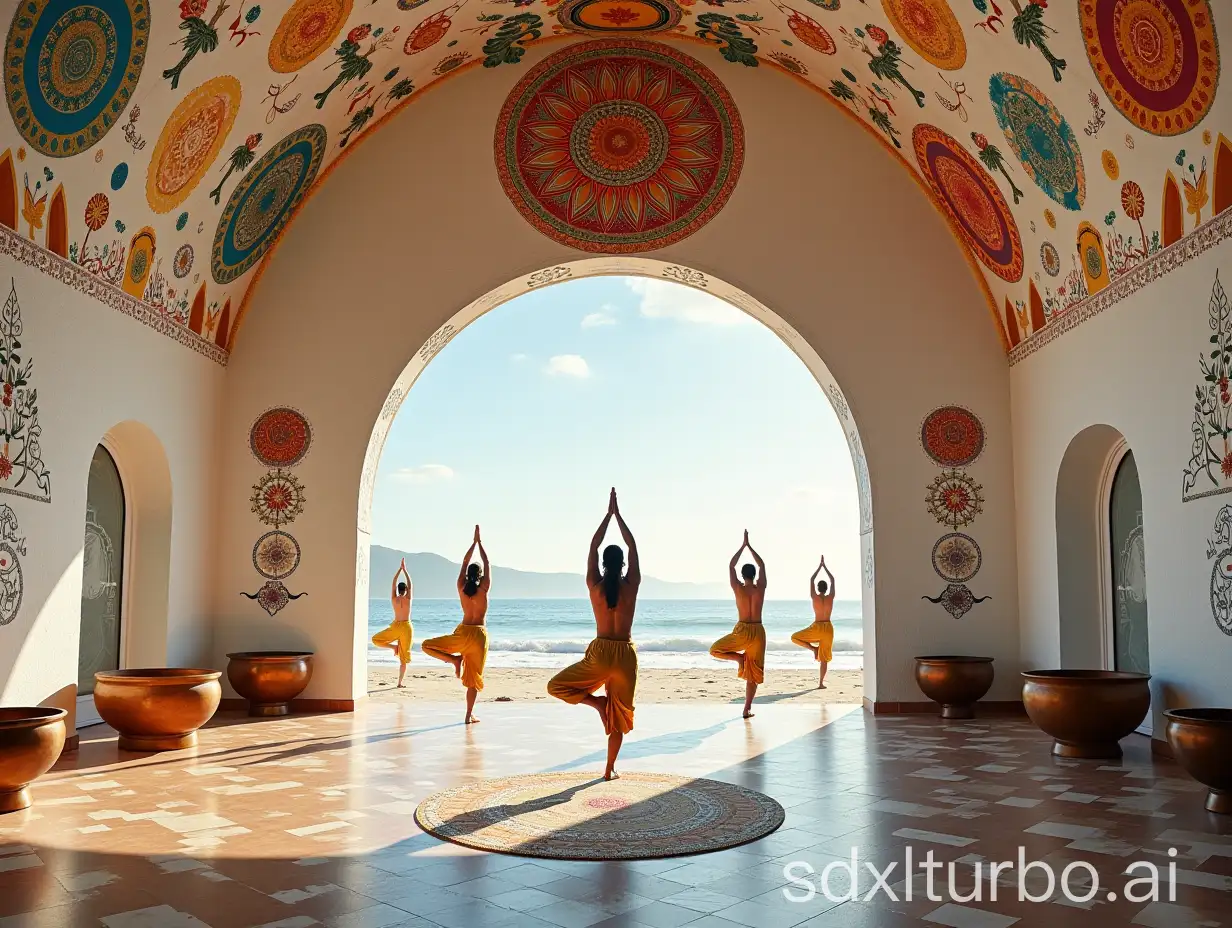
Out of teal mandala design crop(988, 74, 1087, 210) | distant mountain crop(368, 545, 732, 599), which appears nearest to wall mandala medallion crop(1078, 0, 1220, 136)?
teal mandala design crop(988, 74, 1087, 210)

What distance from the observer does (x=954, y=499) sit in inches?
377

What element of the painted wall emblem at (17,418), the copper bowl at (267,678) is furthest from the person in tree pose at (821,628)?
the painted wall emblem at (17,418)

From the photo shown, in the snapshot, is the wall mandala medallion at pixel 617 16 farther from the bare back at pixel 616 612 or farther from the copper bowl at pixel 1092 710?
the copper bowl at pixel 1092 710

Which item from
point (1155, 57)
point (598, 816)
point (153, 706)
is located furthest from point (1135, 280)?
point (153, 706)

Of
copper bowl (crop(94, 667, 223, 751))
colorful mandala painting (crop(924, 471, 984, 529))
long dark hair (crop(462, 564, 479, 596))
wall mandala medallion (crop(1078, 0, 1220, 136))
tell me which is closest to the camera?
wall mandala medallion (crop(1078, 0, 1220, 136))

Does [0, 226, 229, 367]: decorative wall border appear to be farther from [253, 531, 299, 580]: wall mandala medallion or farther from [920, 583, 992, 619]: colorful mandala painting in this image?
[920, 583, 992, 619]: colorful mandala painting

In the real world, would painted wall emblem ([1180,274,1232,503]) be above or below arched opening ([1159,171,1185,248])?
below

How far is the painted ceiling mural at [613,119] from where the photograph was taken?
6281 mm

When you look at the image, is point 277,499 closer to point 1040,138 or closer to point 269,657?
point 269,657

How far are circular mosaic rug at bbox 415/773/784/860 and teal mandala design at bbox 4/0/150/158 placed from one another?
15.5 feet

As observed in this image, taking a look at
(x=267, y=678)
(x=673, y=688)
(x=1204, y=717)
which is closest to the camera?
(x=1204, y=717)

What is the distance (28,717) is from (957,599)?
747cm

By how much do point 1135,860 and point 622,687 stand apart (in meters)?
2.85

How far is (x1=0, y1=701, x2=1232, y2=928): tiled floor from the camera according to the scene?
3.69 metres
